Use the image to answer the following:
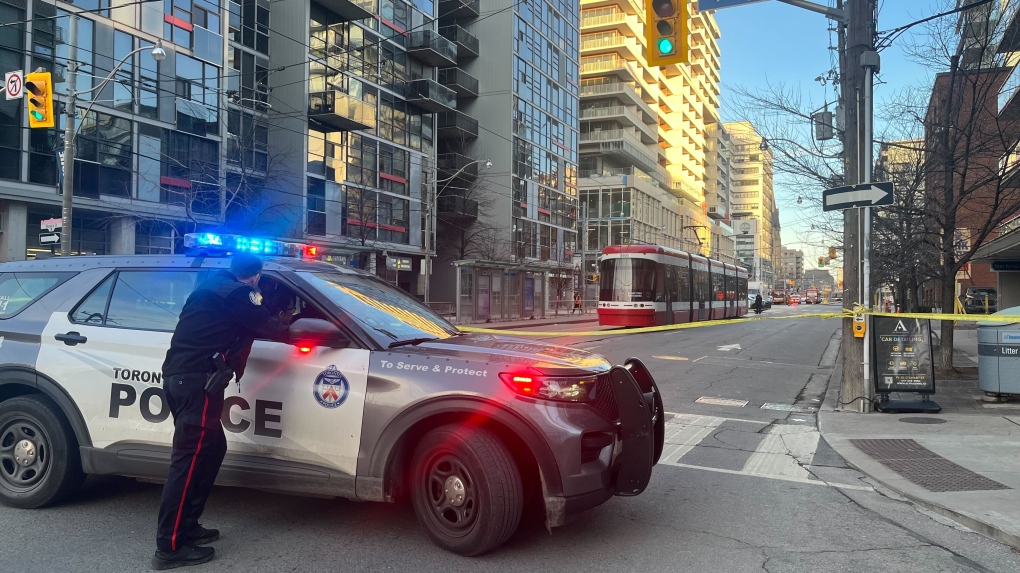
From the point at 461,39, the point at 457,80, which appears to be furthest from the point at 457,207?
the point at 461,39

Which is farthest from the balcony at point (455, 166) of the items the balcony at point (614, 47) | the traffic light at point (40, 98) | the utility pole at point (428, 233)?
the balcony at point (614, 47)

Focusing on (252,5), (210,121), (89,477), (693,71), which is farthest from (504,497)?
(693,71)

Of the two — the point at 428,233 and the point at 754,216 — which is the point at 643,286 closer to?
the point at 428,233

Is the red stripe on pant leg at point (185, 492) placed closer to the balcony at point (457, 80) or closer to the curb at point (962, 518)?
the curb at point (962, 518)

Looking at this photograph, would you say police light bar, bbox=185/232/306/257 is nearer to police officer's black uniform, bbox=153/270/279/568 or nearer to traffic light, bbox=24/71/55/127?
police officer's black uniform, bbox=153/270/279/568

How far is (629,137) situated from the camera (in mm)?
73438

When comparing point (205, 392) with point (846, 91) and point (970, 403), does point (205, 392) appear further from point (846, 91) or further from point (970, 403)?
point (970, 403)

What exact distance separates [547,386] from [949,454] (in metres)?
5.38

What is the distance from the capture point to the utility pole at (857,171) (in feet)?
31.3

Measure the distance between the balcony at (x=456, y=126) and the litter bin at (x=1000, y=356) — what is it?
41.4m

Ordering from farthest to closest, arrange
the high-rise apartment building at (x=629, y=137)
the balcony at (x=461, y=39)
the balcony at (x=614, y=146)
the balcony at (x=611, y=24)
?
the balcony at (x=611, y=24) < the balcony at (x=614, y=146) < the high-rise apartment building at (x=629, y=137) < the balcony at (x=461, y=39)

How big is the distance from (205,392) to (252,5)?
37.3 metres

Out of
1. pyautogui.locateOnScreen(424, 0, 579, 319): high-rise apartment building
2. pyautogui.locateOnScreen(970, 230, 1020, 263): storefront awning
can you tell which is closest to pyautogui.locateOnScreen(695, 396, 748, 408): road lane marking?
pyautogui.locateOnScreen(970, 230, 1020, 263): storefront awning

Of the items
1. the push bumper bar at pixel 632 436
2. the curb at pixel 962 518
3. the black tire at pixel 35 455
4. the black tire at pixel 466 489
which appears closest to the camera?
the black tire at pixel 466 489
